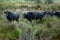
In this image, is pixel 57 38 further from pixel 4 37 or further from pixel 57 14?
pixel 57 14

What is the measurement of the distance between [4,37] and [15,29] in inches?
25.3

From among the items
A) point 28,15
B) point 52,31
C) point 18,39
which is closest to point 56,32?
point 52,31

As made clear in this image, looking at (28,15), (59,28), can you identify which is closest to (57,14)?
(28,15)

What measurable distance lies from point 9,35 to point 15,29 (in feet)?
1.63

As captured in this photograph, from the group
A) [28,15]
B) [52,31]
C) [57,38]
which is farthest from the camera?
[28,15]

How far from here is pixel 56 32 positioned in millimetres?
6039

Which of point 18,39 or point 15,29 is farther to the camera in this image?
point 15,29

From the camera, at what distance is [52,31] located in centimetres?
612

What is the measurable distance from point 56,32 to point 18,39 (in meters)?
1.13

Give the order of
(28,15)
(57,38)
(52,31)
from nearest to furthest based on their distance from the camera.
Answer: (57,38), (52,31), (28,15)

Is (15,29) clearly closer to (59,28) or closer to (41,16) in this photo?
(59,28)

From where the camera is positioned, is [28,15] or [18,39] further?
[28,15]

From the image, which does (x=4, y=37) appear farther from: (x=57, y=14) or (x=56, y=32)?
(x=57, y=14)

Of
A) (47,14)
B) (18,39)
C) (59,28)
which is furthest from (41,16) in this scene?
(18,39)
